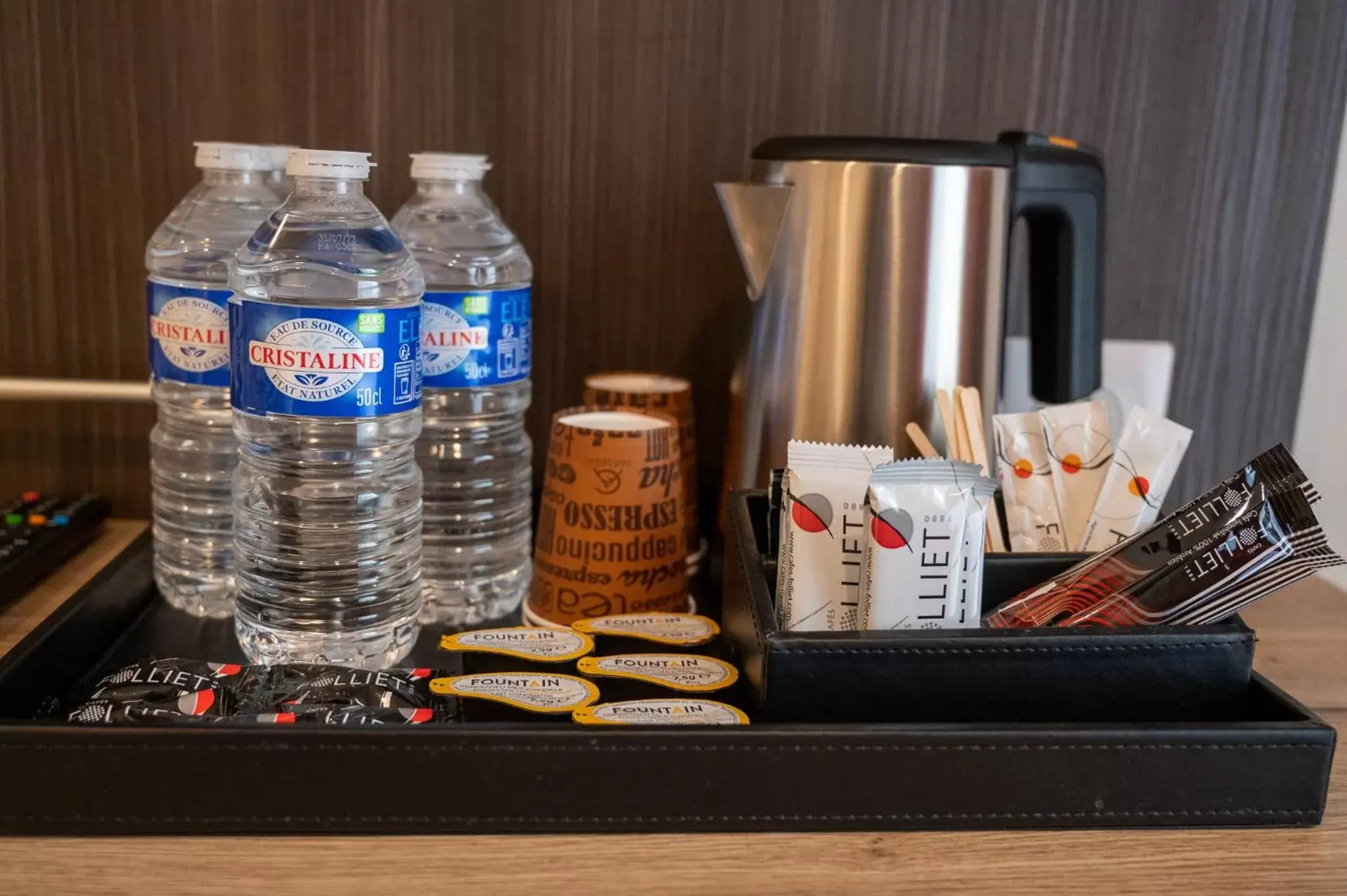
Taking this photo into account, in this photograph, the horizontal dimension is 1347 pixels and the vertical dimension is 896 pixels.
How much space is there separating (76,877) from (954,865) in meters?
0.46

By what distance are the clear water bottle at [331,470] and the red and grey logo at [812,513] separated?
0.28 m

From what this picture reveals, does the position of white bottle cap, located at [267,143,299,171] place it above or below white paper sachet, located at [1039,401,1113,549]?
above

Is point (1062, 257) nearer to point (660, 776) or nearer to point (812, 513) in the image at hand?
point (812, 513)

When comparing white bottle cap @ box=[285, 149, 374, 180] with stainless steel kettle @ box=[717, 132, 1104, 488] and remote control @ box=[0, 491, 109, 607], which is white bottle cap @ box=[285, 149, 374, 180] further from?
remote control @ box=[0, 491, 109, 607]

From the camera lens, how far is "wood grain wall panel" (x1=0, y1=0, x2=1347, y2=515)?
1.06 metres

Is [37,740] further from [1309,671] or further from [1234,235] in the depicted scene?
[1234,235]

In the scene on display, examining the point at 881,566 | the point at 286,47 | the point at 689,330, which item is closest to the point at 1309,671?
the point at 881,566

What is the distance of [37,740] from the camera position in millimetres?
623

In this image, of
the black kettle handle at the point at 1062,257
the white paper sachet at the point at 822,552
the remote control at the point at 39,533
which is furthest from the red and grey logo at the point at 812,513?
the remote control at the point at 39,533

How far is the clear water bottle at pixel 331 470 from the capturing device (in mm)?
808

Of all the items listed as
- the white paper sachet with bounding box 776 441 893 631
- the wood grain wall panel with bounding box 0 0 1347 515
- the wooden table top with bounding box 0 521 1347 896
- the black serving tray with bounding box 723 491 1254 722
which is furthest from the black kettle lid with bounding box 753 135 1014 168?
the wooden table top with bounding box 0 521 1347 896

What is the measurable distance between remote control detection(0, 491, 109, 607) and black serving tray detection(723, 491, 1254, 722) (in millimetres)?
602

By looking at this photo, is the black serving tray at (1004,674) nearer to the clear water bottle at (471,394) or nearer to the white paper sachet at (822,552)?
the white paper sachet at (822,552)

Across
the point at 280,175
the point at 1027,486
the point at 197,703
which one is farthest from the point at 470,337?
the point at 1027,486
